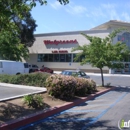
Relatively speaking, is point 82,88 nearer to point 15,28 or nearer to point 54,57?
point 15,28

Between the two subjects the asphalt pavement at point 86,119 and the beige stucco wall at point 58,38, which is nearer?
the asphalt pavement at point 86,119

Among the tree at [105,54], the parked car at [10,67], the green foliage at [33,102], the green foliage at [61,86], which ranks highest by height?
the tree at [105,54]

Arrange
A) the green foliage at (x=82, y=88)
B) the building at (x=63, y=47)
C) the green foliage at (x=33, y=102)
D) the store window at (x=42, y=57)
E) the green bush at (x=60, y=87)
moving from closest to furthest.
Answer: the green foliage at (x=33, y=102) → the green bush at (x=60, y=87) → the green foliage at (x=82, y=88) → the building at (x=63, y=47) → the store window at (x=42, y=57)

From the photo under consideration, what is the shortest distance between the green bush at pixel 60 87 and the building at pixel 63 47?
3222 centimetres

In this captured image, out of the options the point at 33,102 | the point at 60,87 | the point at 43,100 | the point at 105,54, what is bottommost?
the point at 43,100

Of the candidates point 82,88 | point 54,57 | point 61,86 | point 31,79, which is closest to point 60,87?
point 61,86

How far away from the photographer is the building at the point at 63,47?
146ft

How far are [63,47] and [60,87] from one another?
36.3m

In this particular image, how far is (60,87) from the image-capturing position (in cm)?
1179

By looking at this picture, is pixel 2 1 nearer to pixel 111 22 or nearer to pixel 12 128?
pixel 12 128

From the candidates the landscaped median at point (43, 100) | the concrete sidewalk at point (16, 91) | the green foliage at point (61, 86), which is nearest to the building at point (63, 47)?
the landscaped median at point (43, 100)

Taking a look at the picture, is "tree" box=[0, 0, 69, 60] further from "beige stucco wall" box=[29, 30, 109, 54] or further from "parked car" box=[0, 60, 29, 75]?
"parked car" box=[0, 60, 29, 75]

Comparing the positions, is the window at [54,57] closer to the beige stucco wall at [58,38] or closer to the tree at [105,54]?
the beige stucco wall at [58,38]

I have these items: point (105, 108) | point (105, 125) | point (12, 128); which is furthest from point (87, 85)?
point (12, 128)
